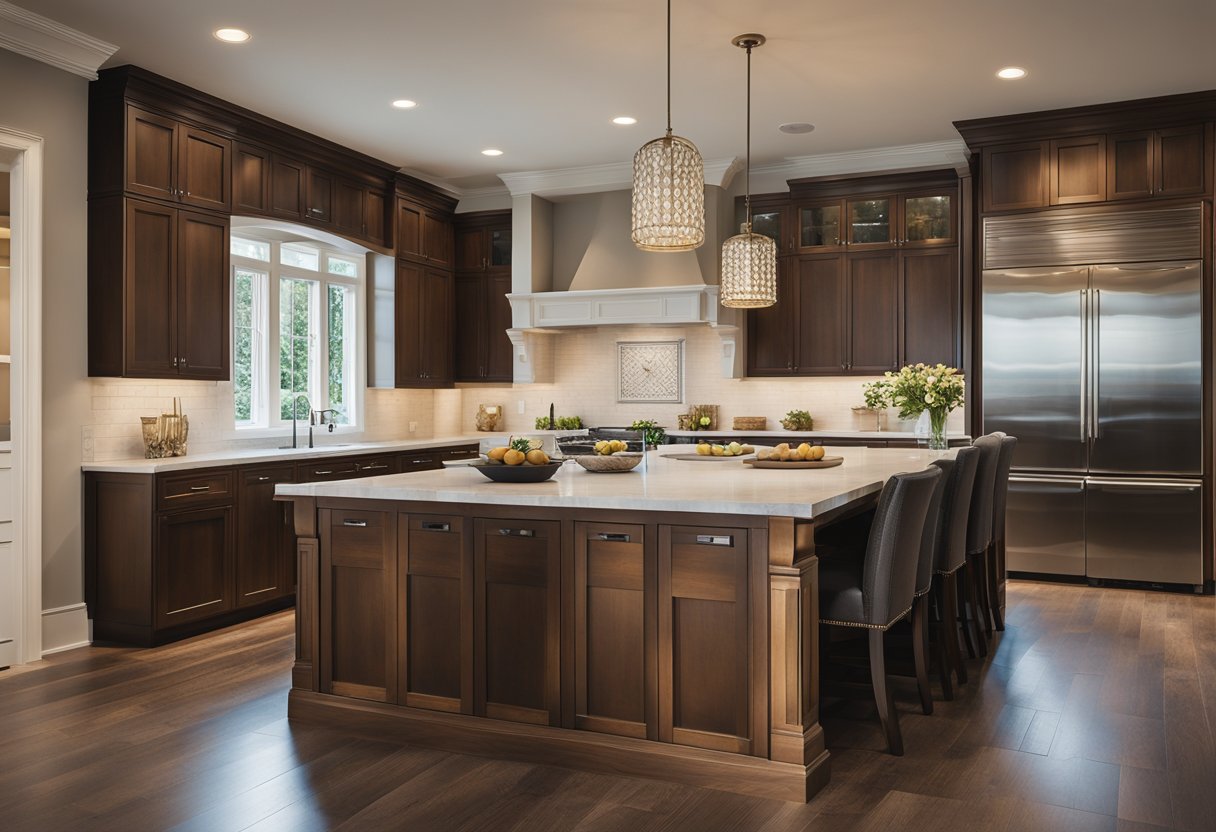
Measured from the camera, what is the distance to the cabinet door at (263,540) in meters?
5.60

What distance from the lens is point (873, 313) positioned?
7.51m

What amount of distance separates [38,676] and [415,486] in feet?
7.36

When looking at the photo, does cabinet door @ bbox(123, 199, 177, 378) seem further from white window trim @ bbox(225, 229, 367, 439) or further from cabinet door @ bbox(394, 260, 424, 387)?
cabinet door @ bbox(394, 260, 424, 387)

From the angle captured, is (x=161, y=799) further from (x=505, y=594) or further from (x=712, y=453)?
(x=712, y=453)

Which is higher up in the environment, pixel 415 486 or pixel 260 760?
pixel 415 486

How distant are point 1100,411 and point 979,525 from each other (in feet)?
7.69

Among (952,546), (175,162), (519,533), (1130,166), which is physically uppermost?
(1130,166)


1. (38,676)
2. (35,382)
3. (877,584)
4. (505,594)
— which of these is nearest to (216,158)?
(35,382)

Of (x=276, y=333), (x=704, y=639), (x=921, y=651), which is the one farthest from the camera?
(x=276, y=333)

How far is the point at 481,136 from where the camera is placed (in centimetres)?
686

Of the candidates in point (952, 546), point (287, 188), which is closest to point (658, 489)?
point (952, 546)

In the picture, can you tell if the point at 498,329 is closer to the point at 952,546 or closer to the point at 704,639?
the point at 952,546

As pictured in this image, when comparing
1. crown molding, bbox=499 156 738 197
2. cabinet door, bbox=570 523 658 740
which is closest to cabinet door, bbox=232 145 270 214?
crown molding, bbox=499 156 738 197

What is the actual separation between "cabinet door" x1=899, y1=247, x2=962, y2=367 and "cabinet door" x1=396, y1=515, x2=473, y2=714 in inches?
192
